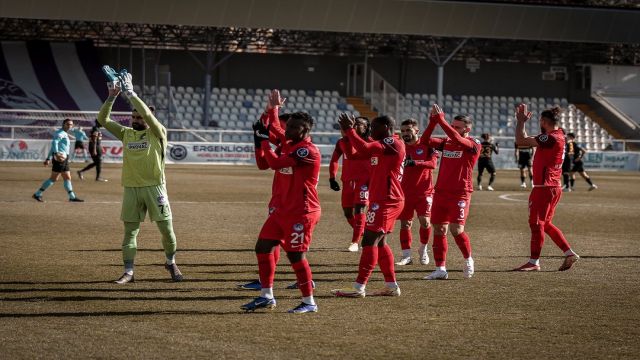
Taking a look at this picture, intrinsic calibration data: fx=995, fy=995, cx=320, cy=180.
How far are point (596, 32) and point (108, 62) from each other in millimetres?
26879

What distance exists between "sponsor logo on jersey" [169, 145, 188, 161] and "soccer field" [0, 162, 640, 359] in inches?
957

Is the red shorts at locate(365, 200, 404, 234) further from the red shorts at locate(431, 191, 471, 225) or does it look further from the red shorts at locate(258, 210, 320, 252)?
the red shorts at locate(431, 191, 471, 225)

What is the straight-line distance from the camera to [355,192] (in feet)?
47.6

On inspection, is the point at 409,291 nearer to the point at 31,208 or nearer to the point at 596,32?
the point at 31,208

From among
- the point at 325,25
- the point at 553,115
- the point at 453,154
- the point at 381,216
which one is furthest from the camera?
the point at 325,25

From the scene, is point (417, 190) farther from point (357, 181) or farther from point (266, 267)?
point (266, 267)

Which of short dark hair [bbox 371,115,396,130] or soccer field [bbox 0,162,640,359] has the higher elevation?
short dark hair [bbox 371,115,396,130]

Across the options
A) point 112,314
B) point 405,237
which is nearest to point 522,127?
point 405,237

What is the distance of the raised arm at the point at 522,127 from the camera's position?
12.4m

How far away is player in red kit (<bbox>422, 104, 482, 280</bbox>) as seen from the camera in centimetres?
1238

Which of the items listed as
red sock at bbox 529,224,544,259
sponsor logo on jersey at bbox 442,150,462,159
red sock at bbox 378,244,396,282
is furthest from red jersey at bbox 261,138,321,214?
red sock at bbox 529,224,544,259

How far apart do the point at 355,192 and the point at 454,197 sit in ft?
7.71

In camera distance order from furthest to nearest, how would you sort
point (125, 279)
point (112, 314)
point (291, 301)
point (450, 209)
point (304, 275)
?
point (450, 209) < point (125, 279) < point (291, 301) < point (304, 275) < point (112, 314)

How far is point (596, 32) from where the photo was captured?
180 ft
